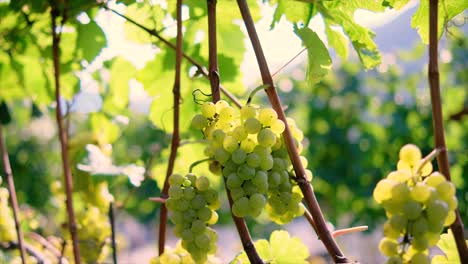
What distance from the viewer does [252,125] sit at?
2.05ft

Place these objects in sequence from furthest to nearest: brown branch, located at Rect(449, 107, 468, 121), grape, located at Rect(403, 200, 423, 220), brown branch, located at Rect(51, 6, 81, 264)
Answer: brown branch, located at Rect(449, 107, 468, 121)
brown branch, located at Rect(51, 6, 81, 264)
grape, located at Rect(403, 200, 423, 220)

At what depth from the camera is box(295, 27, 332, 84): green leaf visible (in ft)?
2.44

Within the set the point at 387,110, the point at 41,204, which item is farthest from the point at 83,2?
the point at 387,110

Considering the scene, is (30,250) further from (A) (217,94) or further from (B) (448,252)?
(B) (448,252)

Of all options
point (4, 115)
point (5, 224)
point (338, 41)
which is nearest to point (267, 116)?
point (338, 41)

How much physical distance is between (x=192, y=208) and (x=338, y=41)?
40 centimetres

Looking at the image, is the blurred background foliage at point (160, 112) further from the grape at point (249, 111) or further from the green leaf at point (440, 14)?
the grape at point (249, 111)

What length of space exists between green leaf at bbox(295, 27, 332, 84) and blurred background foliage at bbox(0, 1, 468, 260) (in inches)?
0.9

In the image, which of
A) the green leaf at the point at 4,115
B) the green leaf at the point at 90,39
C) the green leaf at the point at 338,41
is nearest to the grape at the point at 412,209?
the green leaf at the point at 338,41

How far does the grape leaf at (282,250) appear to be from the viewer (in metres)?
0.83

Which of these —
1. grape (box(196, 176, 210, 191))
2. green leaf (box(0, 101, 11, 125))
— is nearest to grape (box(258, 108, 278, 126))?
grape (box(196, 176, 210, 191))

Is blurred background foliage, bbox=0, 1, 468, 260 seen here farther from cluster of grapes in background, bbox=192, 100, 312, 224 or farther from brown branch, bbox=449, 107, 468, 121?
cluster of grapes in background, bbox=192, 100, 312, 224

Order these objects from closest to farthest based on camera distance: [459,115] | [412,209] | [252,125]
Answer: [412,209] < [252,125] < [459,115]

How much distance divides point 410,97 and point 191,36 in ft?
13.6
